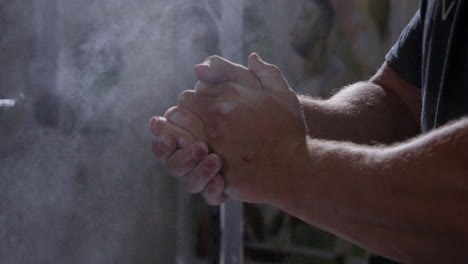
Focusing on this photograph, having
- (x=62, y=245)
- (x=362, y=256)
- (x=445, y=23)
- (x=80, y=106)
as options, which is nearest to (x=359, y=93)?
(x=445, y=23)

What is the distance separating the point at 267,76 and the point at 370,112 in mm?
310

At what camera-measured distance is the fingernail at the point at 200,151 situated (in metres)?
1.00

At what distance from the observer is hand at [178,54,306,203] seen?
90 cm

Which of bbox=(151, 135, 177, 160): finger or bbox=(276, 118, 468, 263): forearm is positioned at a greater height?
bbox=(151, 135, 177, 160): finger

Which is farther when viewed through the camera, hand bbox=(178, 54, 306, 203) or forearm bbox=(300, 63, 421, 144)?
forearm bbox=(300, 63, 421, 144)

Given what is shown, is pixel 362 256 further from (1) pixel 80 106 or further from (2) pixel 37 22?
(2) pixel 37 22

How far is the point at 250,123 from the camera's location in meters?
0.97

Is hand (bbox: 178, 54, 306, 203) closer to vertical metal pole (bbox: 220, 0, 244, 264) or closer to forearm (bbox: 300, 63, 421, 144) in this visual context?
forearm (bbox: 300, 63, 421, 144)

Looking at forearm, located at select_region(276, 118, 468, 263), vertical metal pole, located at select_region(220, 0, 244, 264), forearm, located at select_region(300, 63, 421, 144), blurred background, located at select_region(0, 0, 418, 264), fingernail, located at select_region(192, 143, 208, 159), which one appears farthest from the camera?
vertical metal pole, located at select_region(220, 0, 244, 264)

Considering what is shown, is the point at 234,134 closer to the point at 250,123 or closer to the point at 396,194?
the point at 250,123

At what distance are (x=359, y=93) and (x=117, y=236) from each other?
2.29 feet

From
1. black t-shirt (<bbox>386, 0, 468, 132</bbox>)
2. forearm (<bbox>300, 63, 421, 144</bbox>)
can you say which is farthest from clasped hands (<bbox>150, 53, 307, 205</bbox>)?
black t-shirt (<bbox>386, 0, 468, 132</bbox>)

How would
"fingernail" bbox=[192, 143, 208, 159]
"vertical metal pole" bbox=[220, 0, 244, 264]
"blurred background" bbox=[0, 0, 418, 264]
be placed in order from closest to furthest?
"blurred background" bbox=[0, 0, 418, 264], "fingernail" bbox=[192, 143, 208, 159], "vertical metal pole" bbox=[220, 0, 244, 264]

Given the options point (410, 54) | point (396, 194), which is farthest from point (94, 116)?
point (410, 54)
